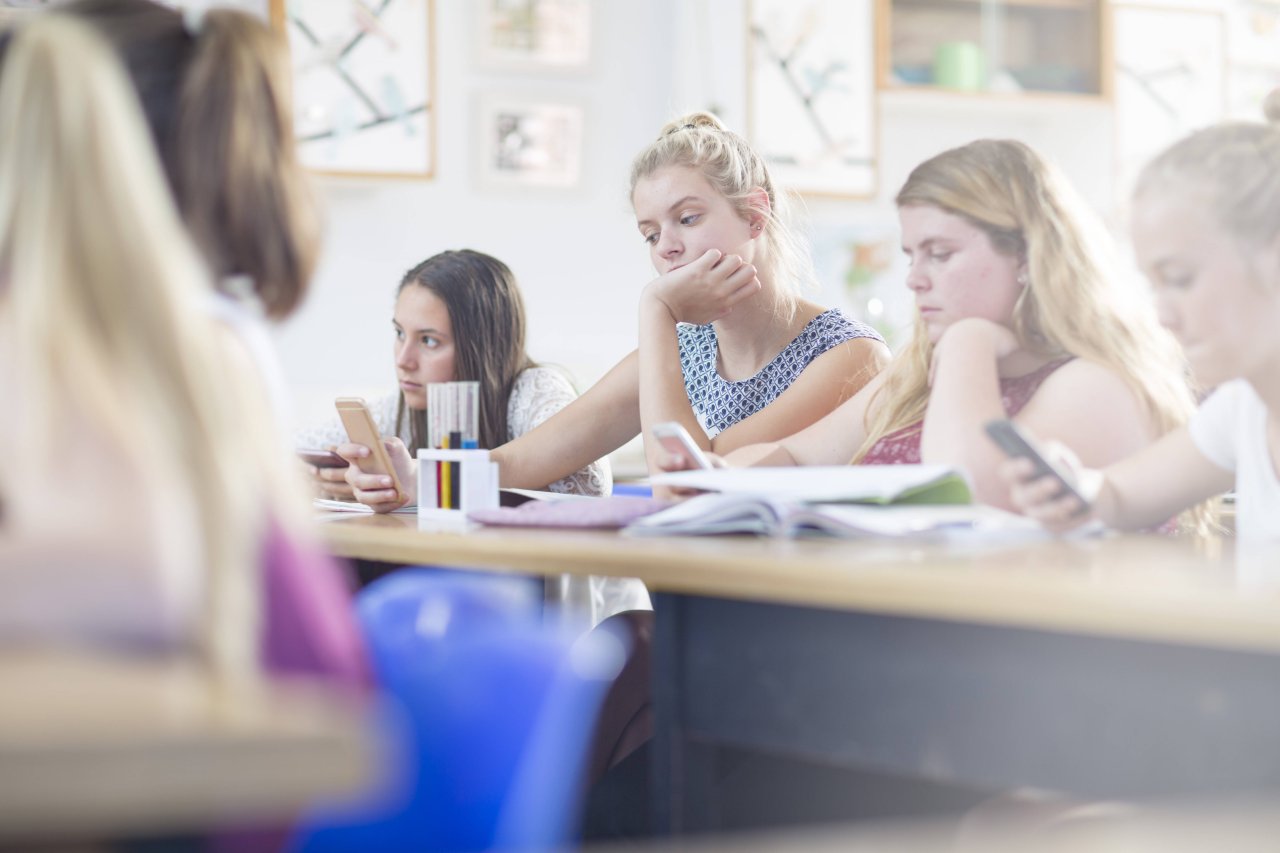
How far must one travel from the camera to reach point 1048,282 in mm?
1781

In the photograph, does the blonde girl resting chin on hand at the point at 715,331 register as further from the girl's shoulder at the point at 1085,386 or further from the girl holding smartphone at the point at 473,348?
the girl's shoulder at the point at 1085,386

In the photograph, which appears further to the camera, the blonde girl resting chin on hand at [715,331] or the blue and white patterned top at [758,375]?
the blue and white patterned top at [758,375]

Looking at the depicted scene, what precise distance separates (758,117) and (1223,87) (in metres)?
1.72

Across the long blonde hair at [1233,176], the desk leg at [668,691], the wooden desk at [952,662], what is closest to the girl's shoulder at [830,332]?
the long blonde hair at [1233,176]

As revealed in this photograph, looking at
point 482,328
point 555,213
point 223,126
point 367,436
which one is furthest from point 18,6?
point 223,126

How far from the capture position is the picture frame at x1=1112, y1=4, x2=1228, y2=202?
4676 mm

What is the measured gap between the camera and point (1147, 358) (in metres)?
1.76

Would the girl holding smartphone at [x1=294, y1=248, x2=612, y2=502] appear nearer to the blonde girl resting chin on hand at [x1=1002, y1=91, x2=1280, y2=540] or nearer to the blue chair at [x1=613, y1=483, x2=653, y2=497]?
the blue chair at [x1=613, y1=483, x2=653, y2=497]

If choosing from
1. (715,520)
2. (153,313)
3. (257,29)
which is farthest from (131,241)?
(715,520)

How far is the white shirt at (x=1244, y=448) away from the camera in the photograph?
140cm

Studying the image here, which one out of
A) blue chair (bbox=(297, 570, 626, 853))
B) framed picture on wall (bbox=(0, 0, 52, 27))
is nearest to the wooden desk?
blue chair (bbox=(297, 570, 626, 853))

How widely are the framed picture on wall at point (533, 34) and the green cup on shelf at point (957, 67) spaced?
1130 mm

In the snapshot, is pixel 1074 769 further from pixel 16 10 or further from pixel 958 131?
pixel 958 131

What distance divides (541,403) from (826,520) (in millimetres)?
1353
